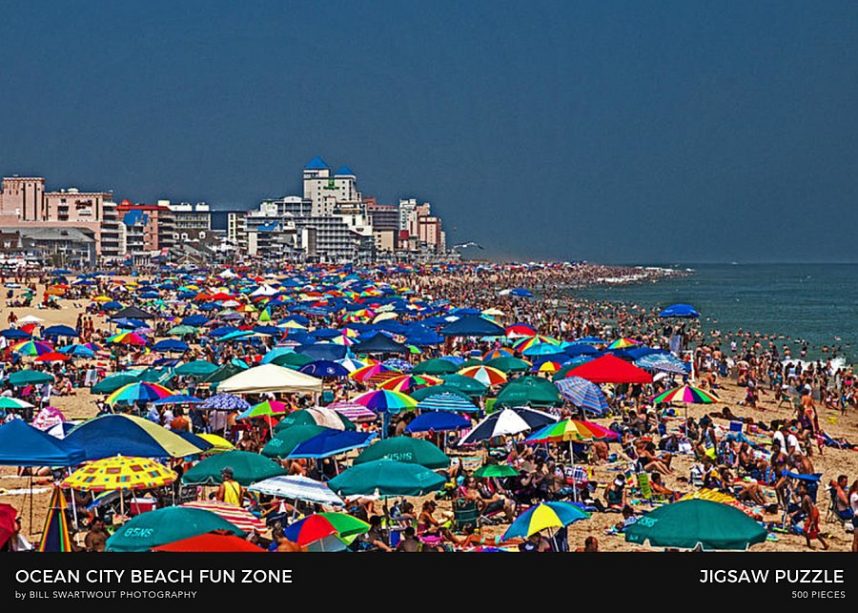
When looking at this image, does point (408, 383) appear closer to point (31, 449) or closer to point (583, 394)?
point (583, 394)

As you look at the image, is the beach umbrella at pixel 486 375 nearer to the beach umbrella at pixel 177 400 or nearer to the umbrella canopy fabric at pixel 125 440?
the beach umbrella at pixel 177 400

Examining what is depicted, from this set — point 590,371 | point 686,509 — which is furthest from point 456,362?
point 686,509

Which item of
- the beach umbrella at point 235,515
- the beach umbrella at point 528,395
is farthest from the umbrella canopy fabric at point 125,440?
the beach umbrella at point 528,395

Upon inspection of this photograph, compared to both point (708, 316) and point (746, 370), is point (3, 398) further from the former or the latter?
point (708, 316)

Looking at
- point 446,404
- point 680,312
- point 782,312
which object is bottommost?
point 446,404

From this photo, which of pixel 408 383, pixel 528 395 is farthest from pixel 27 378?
pixel 528 395

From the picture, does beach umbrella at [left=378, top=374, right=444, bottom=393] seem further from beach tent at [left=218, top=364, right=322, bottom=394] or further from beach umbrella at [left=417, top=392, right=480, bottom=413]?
beach umbrella at [left=417, top=392, right=480, bottom=413]
